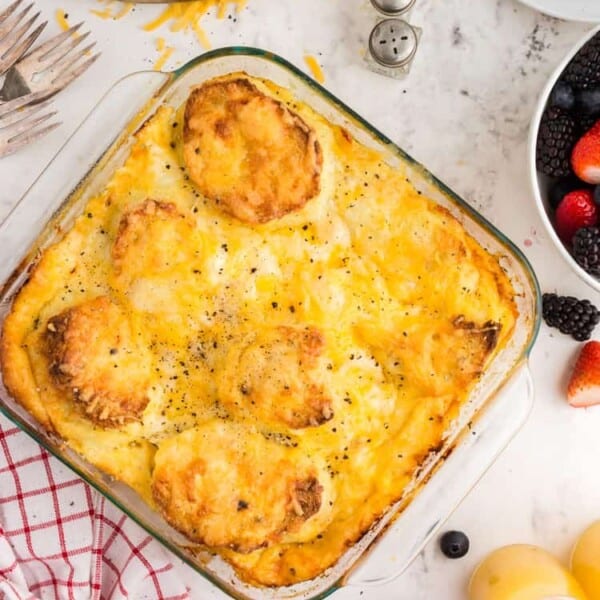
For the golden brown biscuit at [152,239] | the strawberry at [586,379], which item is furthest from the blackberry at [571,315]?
the golden brown biscuit at [152,239]

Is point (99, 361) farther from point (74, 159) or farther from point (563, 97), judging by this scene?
point (563, 97)

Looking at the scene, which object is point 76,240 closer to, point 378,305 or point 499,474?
point 378,305

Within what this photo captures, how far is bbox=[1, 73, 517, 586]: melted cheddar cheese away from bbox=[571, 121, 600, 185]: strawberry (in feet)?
1.12

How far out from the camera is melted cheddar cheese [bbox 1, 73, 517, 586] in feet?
7.00

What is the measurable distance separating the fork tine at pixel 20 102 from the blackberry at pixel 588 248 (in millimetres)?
1297

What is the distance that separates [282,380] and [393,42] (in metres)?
0.89

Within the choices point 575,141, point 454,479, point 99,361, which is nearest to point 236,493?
point 99,361

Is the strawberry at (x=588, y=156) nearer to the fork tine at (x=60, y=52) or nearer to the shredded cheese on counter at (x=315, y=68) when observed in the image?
the shredded cheese on counter at (x=315, y=68)

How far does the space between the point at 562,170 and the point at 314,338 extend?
29.2 inches

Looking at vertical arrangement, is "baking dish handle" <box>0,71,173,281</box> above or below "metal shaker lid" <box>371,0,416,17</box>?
below

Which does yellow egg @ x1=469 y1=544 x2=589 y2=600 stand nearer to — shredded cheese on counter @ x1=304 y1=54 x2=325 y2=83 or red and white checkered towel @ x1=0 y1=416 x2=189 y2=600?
red and white checkered towel @ x1=0 y1=416 x2=189 y2=600

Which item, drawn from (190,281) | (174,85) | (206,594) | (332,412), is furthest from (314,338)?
(206,594)

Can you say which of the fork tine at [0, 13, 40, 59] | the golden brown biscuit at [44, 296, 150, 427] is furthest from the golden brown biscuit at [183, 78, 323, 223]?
the fork tine at [0, 13, 40, 59]

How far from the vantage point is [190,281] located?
2160mm
